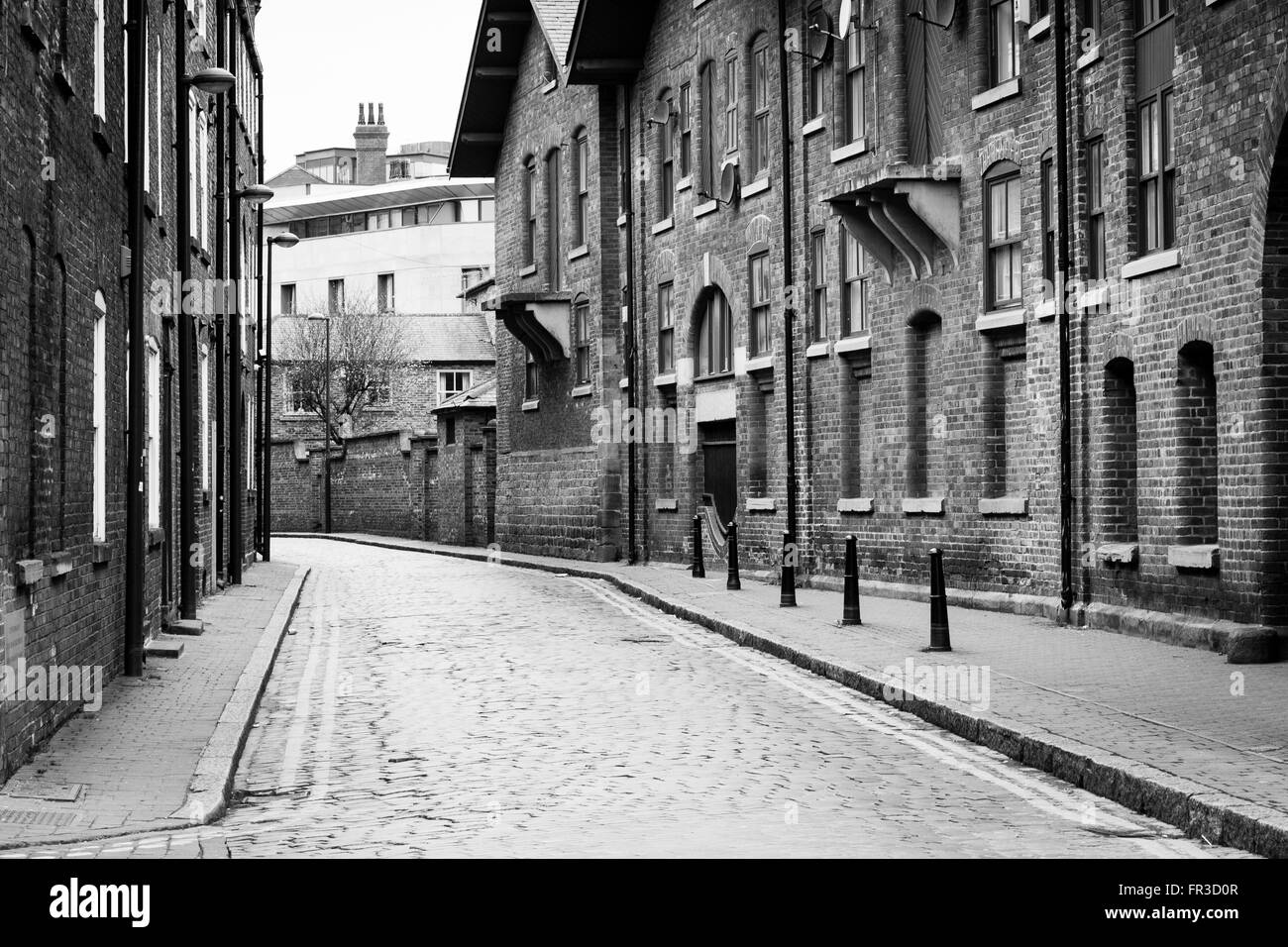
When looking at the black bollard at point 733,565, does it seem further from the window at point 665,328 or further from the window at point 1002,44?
the window at point 665,328

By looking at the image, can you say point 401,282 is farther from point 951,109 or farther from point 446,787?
point 446,787

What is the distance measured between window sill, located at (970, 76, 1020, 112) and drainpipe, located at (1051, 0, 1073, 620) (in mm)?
1226

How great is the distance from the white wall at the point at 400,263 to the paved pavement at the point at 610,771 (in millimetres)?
70365

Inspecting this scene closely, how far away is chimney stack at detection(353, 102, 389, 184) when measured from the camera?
101438 mm

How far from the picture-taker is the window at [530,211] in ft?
128

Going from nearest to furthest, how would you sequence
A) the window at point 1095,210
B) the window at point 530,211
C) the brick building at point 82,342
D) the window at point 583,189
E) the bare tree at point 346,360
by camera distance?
the brick building at point 82,342 → the window at point 1095,210 → the window at point 583,189 → the window at point 530,211 → the bare tree at point 346,360

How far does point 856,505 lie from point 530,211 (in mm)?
17371

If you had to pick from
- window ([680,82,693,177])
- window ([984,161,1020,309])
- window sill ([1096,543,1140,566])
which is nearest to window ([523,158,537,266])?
window ([680,82,693,177])

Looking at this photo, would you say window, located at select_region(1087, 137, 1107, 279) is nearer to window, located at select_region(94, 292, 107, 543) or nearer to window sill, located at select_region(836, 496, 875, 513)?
window sill, located at select_region(836, 496, 875, 513)

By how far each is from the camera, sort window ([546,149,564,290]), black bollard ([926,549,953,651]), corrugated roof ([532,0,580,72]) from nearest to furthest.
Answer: black bollard ([926,549,953,651]) → corrugated roof ([532,0,580,72]) → window ([546,149,564,290])

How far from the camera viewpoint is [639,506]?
110ft

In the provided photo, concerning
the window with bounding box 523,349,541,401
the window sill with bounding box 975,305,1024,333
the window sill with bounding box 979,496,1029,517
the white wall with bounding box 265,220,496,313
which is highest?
the white wall with bounding box 265,220,496,313

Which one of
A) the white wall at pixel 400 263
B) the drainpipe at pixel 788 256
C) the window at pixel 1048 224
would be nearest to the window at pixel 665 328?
the drainpipe at pixel 788 256
